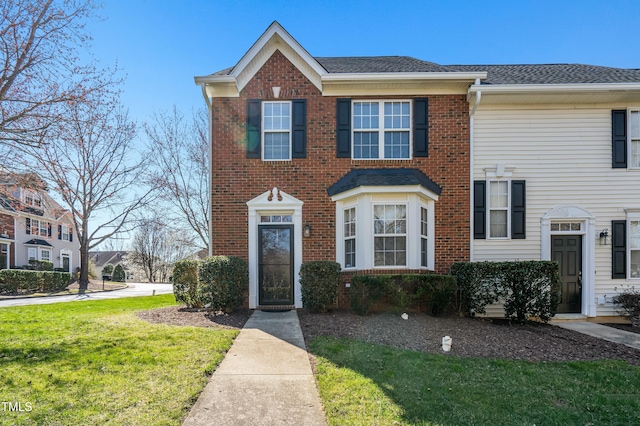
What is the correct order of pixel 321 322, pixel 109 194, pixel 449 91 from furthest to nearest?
1. pixel 109 194
2. pixel 449 91
3. pixel 321 322

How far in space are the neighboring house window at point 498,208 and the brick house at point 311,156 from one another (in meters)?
0.64

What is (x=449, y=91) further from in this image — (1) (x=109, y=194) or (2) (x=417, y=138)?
(1) (x=109, y=194)

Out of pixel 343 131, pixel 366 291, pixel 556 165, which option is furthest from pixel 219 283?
pixel 556 165

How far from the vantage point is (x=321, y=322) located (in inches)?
279

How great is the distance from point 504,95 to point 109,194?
2070 centimetres

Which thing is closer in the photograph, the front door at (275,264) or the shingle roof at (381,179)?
the shingle roof at (381,179)

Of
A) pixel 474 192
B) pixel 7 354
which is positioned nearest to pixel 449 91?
pixel 474 192

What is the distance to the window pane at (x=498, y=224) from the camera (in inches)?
355

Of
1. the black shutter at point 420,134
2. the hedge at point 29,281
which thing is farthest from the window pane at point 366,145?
the hedge at point 29,281

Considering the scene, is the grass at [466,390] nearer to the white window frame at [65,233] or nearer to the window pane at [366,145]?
the window pane at [366,145]

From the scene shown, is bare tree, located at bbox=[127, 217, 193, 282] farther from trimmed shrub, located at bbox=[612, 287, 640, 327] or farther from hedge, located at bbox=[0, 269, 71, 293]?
trimmed shrub, located at bbox=[612, 287, 640, 327]

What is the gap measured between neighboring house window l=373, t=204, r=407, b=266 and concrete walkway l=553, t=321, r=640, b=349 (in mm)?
3858

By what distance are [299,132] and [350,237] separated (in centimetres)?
284

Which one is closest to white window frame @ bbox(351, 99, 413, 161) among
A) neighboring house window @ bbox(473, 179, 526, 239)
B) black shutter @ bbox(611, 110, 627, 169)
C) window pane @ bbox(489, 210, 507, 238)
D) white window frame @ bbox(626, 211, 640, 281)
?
neighboring house window @ bbox(473, 179, 526, 239)
